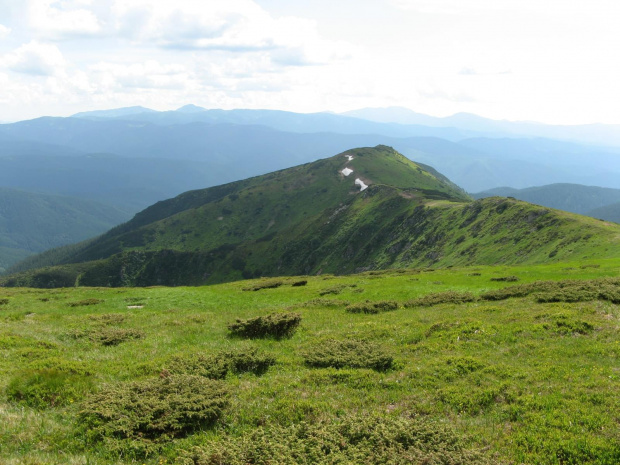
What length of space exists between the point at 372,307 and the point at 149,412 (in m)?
19.9

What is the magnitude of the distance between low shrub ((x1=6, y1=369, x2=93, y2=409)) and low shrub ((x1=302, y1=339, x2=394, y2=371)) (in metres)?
9.28

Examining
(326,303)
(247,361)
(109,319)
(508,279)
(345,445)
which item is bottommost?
Result: (109,319)

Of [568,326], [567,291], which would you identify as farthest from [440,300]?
[568,326]

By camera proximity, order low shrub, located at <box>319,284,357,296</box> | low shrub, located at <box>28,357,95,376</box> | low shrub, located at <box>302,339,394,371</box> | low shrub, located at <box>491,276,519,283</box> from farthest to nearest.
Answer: low shrub, located at <box>319,284,357,296</box>, low shrub, located at <box>491,276,519,283</box>, low shrub, located at <box>302,339,394,371</box>, low shrub, located at <box>28,357,95,376</box>

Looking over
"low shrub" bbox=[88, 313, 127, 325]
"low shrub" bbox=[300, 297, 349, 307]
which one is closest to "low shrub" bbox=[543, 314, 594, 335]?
"low shrub" bbox=[300, 297, 349, 307]

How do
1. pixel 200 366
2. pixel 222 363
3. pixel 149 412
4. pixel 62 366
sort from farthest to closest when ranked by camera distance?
pixel 222 363 → pixel 200 366 → pixel 62 366 → pixel 149 412

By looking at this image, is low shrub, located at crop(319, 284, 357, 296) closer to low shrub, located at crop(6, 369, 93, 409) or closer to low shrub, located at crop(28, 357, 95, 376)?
low shrub, located at crop(28, 357, 95, 376)

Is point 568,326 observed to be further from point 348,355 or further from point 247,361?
point 247,361

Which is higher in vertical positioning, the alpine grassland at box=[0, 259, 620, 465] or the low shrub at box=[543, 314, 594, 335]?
the low shrub at box=[543, 314, 594, 335]

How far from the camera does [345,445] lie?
10117 millimetres

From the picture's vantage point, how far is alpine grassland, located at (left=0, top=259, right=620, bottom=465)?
996 cm

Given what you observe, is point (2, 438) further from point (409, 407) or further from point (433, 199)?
point (433, 199)

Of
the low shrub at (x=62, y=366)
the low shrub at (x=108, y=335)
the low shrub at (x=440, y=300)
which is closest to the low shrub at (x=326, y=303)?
the low shrub at (x=440, y=300)

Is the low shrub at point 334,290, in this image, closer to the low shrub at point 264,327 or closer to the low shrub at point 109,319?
the low shrub at point 264,327
